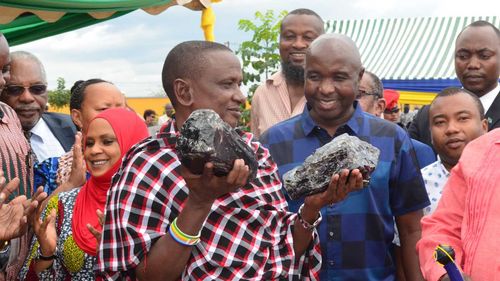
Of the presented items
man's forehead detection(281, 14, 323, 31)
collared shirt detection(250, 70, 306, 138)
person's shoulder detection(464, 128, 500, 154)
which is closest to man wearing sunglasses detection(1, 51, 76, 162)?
collared shirt detection(250, 70, 306, 138)

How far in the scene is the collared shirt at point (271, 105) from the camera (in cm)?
470

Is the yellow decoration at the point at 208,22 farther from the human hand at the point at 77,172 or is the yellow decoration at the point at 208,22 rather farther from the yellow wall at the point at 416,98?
the yellow wall at the point at 416,98

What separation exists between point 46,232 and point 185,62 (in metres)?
1.02

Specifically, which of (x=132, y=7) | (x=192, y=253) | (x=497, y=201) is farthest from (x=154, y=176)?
(x=132, y=7)

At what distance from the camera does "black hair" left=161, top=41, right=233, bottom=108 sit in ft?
8.06

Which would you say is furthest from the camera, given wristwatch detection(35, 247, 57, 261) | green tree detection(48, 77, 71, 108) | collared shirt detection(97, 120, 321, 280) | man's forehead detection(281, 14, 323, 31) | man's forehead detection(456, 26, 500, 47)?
green tree detection(48, 77, 71, 108)

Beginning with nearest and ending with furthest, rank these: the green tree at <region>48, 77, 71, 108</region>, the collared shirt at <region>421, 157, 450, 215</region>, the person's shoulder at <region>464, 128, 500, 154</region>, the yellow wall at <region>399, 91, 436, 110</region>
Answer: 1. the person's shoulder at <region>464, 128, 500, 154</region>
2. the collared shirt at <region>421, 157, 450, 215</region>
3. the yellow wall at <region>399, 91, 436, 110</region>
4. the green tree at <region>48, 77, 71, 108</region>

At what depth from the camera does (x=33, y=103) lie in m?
4.37

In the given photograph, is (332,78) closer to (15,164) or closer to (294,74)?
(15,164)

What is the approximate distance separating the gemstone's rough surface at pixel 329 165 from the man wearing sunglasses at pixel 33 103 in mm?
2514

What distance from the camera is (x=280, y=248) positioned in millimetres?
2359

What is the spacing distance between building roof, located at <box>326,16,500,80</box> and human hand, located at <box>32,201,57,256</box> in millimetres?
11363

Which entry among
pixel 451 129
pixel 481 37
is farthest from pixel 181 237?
pixel 481 37

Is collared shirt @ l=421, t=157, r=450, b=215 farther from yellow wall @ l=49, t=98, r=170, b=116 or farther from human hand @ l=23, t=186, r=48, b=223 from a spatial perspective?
yellow wall @ l=49, t=98, r=170, b=116
